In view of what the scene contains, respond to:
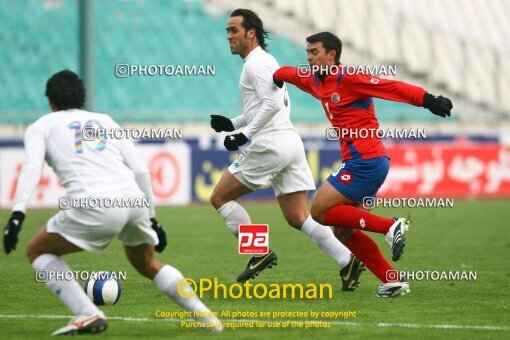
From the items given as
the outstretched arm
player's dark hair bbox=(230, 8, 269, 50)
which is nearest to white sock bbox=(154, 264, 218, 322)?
the outstretched arm

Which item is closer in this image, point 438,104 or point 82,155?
point 82,155

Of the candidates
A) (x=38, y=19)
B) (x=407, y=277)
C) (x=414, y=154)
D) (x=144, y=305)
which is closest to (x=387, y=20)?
(x=414, y=154)

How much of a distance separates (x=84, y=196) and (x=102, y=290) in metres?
1.78

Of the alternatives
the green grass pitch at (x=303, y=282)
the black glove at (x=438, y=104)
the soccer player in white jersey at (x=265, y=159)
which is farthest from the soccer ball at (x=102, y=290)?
the black glove at (x=438, y=104)

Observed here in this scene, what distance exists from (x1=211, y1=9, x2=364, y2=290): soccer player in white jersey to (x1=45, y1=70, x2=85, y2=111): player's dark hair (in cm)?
248

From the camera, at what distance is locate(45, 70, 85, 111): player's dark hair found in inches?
246

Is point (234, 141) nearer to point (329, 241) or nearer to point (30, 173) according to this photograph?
point (329, 241)

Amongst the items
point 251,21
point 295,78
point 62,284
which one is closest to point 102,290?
point 62,284

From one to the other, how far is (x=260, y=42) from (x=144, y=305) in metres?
2.70

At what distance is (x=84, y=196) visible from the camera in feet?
19.9

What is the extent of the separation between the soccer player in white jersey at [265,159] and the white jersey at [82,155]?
2.42 meters

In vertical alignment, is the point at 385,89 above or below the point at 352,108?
above

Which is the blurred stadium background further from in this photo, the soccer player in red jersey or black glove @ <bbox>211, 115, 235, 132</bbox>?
the soccer player in red jersey

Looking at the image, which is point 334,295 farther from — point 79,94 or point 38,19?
point 38,19
